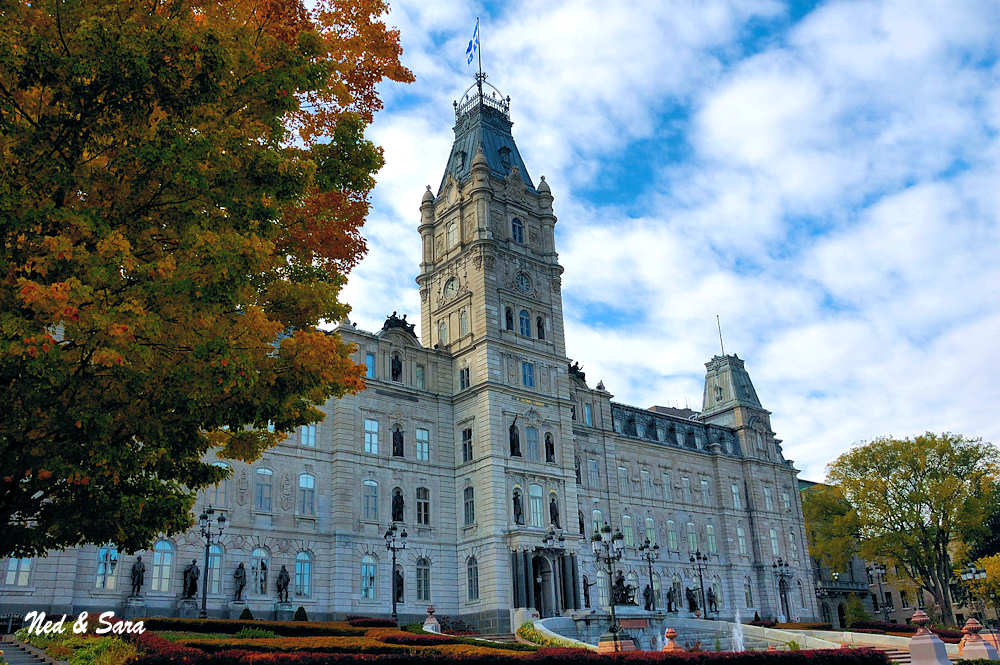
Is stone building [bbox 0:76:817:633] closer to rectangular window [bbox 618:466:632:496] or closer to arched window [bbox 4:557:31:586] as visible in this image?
arched window [bbox 4:557:31:586]

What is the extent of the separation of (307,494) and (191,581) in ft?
24.0

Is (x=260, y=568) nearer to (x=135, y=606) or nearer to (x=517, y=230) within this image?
(x=135, y=606)

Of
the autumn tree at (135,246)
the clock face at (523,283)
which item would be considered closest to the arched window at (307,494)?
the clock face at (523,283)

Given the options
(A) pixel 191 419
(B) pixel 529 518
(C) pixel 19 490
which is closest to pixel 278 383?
(A) pixel 191 419

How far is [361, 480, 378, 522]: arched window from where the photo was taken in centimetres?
4359

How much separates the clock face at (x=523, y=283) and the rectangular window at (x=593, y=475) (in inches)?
541

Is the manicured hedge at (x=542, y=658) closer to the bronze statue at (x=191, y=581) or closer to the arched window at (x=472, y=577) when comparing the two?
the bronze statue at (x=191, y=581)

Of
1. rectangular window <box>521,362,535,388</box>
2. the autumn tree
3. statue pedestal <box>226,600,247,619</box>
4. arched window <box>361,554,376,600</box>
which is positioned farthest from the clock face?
the autumn tree

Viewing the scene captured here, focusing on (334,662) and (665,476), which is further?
(665,476)

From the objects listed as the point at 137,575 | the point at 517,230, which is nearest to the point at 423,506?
the point at 137,575

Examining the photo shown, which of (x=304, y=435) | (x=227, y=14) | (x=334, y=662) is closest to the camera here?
(x=227, y=14)

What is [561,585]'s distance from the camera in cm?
4600

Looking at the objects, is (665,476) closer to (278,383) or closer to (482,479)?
(482,479)

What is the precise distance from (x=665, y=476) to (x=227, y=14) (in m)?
55.1
